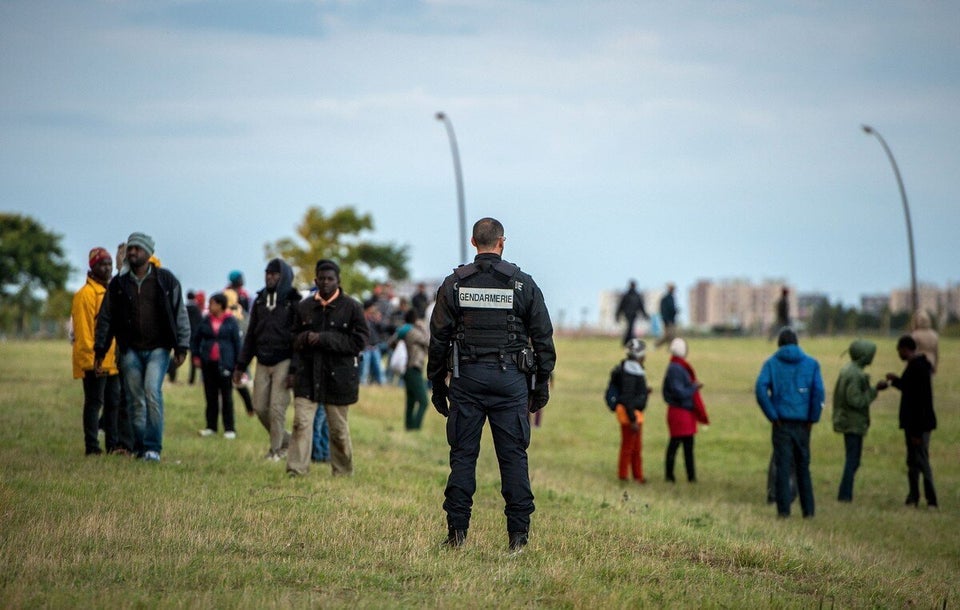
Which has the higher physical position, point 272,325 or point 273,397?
point 272,325

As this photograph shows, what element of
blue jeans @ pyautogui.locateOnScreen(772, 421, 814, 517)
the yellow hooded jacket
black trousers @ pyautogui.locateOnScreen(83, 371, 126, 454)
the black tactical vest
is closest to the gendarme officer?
the black tactical vest

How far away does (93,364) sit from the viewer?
12.1 metres

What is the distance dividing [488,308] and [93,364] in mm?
5734

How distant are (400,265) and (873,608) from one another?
262ft

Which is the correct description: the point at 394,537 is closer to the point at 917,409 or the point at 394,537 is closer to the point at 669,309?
the point at 917,409

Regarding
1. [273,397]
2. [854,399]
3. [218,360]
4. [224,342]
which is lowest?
[854,399]

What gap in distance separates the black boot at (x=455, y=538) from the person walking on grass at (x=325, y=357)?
349 cm

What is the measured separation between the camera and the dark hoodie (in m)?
12.6

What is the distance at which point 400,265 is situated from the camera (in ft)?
285

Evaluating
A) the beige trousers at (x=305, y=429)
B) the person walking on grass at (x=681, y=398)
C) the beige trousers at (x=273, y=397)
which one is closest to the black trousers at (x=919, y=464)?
the person walking on grass at (x=681, y=398)

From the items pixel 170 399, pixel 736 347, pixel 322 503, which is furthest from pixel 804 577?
pixel 736 347

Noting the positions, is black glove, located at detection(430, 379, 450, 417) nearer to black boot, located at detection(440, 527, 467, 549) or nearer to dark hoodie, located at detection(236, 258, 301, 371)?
black boot, located at detection(440, 527, 467, 549)

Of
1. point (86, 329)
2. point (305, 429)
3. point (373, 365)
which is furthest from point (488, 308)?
point (373, 365)

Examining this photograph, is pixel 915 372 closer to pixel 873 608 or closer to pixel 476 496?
pixel 476 496
